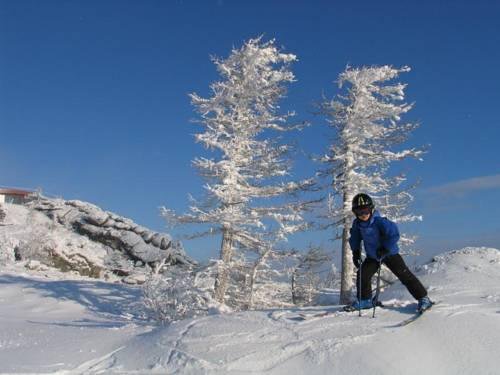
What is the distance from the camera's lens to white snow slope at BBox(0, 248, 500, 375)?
516cm

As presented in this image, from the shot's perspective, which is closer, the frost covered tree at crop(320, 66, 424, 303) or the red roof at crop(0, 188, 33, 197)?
the frost covered tree at crop(320, 66, 424, 303)

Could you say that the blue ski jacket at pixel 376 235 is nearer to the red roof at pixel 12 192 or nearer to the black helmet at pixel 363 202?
the black helmet at pixel 363 202

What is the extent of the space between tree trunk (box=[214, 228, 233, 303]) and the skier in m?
10.6

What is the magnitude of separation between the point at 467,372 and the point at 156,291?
28.9ft

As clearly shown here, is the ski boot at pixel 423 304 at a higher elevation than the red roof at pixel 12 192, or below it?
below

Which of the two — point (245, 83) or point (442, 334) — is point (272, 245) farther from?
point (442, 334)

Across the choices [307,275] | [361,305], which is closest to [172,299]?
[361,305]

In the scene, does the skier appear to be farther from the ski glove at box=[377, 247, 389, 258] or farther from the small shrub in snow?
the small shrub in snow

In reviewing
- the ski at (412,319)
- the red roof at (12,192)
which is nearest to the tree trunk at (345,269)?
the ski at (412,319)

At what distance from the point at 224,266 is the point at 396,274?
36.2ft

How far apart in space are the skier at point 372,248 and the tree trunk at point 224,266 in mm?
10576

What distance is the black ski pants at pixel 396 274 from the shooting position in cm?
686

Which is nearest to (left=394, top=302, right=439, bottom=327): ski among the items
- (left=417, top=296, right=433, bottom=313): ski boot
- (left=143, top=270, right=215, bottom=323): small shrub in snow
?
(left=417, top=296, right=433, bottom=313): ski boot

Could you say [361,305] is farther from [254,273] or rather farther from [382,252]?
[254,273]
